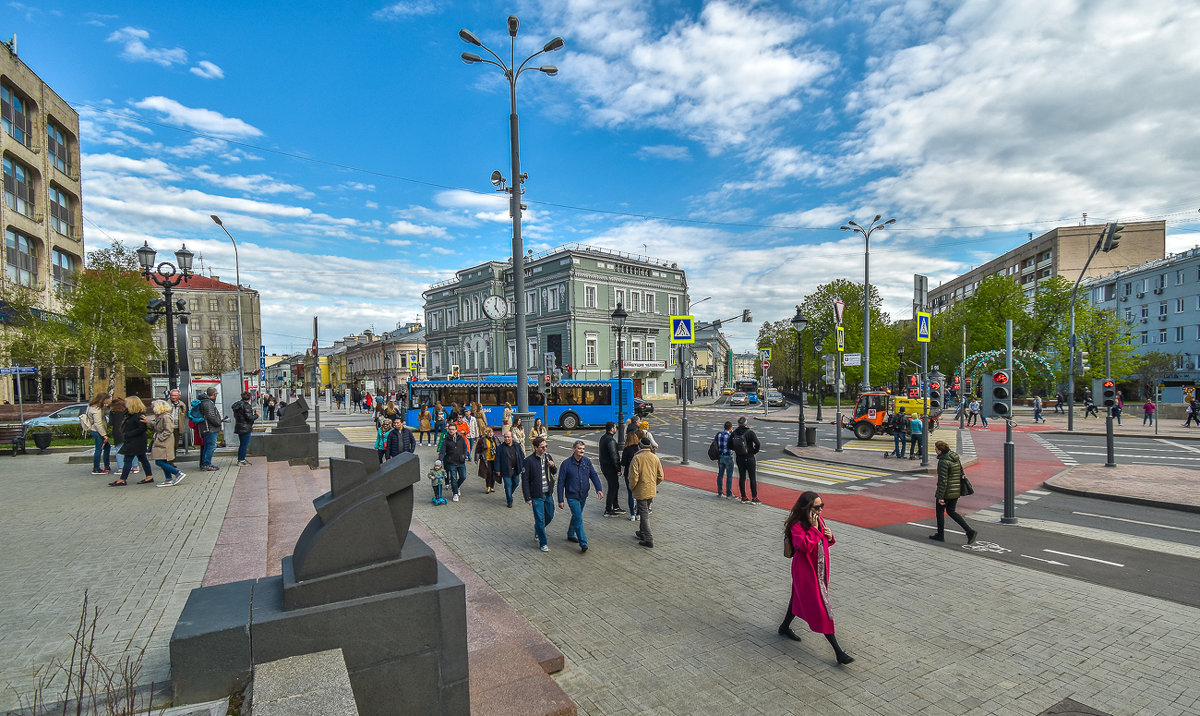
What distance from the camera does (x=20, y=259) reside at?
30.0 metres

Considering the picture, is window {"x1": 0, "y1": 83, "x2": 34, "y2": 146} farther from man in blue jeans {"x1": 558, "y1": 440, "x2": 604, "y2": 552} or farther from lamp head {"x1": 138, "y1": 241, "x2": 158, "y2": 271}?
man in blue jeans {"x1": 558, "y1": 440, "x2": 604, "y2": 552}

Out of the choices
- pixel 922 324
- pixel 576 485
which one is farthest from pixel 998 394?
pixel 576 485

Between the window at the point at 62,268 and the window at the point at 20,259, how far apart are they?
1.26 m

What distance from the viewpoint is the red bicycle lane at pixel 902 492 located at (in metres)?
11.2

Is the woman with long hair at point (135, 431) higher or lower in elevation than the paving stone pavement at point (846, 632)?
higher

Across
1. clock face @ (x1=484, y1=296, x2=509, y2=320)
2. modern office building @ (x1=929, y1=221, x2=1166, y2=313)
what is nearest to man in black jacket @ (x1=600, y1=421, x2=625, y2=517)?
clock face @ (x1=484, y1=296, x2=509, y2=320)

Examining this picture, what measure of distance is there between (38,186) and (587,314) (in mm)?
40715

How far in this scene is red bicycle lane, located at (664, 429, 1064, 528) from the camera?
1123cm

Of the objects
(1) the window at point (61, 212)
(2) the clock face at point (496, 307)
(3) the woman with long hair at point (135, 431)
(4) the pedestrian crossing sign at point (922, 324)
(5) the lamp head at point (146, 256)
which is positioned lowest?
(3) the woman with long hair at point (135, 431)

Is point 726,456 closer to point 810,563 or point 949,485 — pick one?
point 949,485

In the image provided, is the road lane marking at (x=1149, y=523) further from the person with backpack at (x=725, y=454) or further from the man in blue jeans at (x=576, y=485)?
the man in blue jeans at (x=576, y=485)

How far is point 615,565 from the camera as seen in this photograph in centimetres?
795

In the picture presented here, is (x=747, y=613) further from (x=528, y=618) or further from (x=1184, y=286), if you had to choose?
(x=1184, y=286)

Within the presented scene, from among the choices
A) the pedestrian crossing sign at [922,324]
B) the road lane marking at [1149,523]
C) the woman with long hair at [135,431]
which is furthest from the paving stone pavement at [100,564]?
the pedestrian crossing sign at [922,324]
